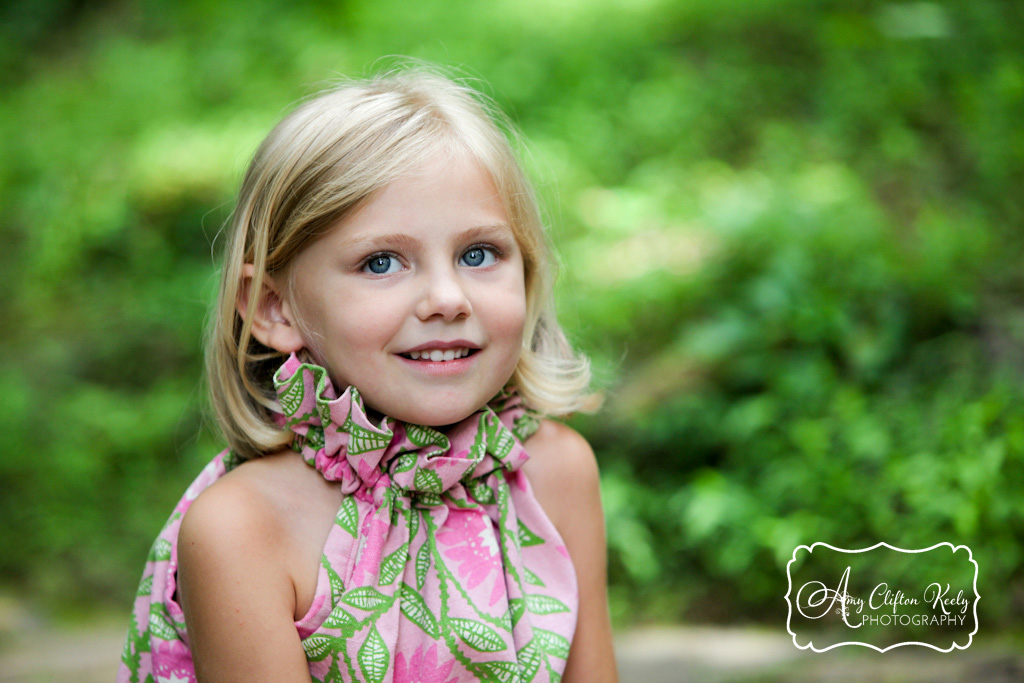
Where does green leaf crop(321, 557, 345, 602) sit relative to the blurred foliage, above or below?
below

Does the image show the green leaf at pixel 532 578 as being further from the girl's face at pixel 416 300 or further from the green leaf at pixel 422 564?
the girl's face at pixel 416 300

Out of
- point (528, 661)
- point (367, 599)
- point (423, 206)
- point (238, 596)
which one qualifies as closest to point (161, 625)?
point (238, 596)

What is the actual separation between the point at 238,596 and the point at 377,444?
30 cm

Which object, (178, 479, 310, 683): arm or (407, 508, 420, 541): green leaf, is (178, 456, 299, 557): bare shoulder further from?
(407, 508, 420, 541): green leaf

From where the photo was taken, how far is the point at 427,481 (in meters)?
1.48

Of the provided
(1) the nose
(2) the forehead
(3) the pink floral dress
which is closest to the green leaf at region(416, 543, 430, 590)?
(3) the pink floral dress

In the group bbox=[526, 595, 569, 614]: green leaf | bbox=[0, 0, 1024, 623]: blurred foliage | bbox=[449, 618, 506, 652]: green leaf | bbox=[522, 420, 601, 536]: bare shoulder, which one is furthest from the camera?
bbox=[0, 0, 1024, 623]: blurred foliage

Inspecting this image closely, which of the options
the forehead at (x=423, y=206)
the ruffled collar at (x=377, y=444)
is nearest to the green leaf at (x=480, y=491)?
the ruffled collar at (x=377, y=444)

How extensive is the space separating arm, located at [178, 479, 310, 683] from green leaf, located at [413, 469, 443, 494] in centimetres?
24

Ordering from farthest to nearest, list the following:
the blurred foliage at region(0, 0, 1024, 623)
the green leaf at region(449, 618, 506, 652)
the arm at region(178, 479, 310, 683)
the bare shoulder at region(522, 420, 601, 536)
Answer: the blurred foliage at region(0, 0, 1024, 623) → the bare shoulder at region(522, 420, 601, 536) → the green leaf at region(449, 618, 506, 652) → the arm at region(178, 479, 310, 683)

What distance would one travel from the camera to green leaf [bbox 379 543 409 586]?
1.45m

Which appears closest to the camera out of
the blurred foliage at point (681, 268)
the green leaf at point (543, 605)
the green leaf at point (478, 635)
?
the green leaf at point (478, 635)

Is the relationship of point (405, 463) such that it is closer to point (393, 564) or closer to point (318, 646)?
point (393, 564)

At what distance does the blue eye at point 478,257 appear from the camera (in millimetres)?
1493
